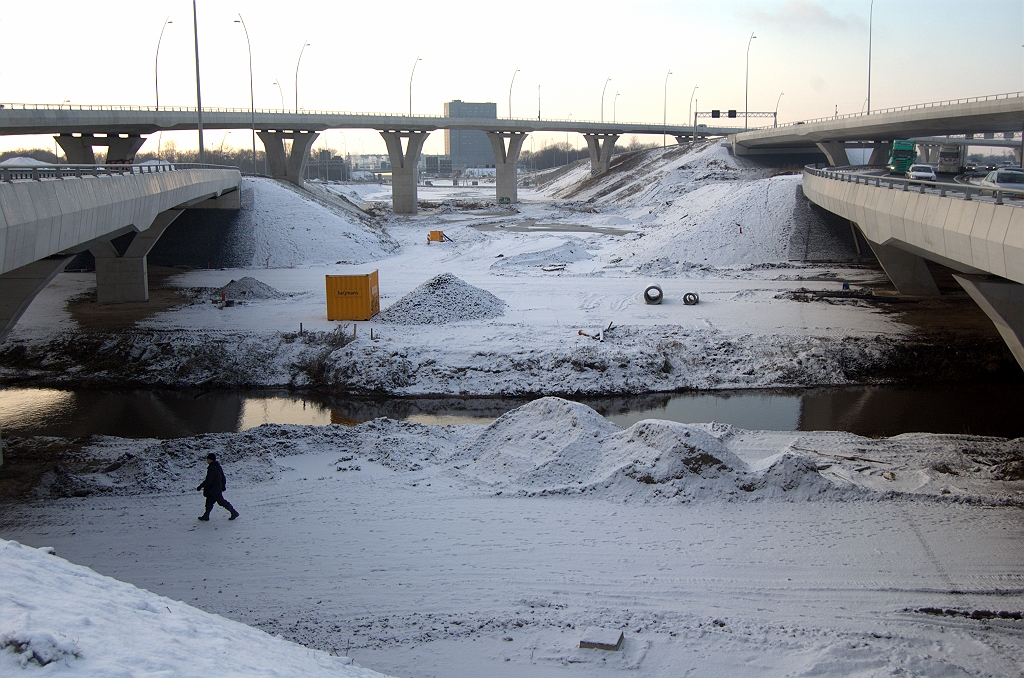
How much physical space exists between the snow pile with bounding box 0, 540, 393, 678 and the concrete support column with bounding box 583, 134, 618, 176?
102m

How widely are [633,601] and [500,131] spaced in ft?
280

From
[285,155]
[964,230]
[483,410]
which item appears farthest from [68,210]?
[285,155]

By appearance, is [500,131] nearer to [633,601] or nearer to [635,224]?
[635,224]

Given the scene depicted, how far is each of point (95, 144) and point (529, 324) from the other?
40943 millimetres

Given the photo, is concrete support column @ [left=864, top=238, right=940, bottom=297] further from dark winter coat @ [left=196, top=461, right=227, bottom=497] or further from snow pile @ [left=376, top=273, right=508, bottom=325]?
dark winter coat @ [left=196, top=461, right=227, bottom=497]

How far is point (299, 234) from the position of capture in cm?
5003

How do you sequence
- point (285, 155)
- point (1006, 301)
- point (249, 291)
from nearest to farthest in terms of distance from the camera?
point (1006, 301) → point (249, 291) → point (285, 155)

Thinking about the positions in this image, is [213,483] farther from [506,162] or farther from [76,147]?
[506,162]

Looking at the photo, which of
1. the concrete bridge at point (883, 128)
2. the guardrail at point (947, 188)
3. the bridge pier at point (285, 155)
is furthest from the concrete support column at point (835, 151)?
the bridge pier at point (285, 155)

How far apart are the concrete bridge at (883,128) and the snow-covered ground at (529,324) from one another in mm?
9657

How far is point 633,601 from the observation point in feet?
35.9

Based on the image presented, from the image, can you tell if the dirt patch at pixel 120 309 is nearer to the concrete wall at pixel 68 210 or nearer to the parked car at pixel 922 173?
the concrete wall at pixel 68 210

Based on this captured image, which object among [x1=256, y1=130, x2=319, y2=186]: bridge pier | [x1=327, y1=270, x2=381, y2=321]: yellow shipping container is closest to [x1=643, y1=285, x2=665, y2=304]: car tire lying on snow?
[x1=327, y1=270, x2=381, y2=321]: yellow shipping container

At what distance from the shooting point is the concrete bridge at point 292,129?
47094 millimetres
